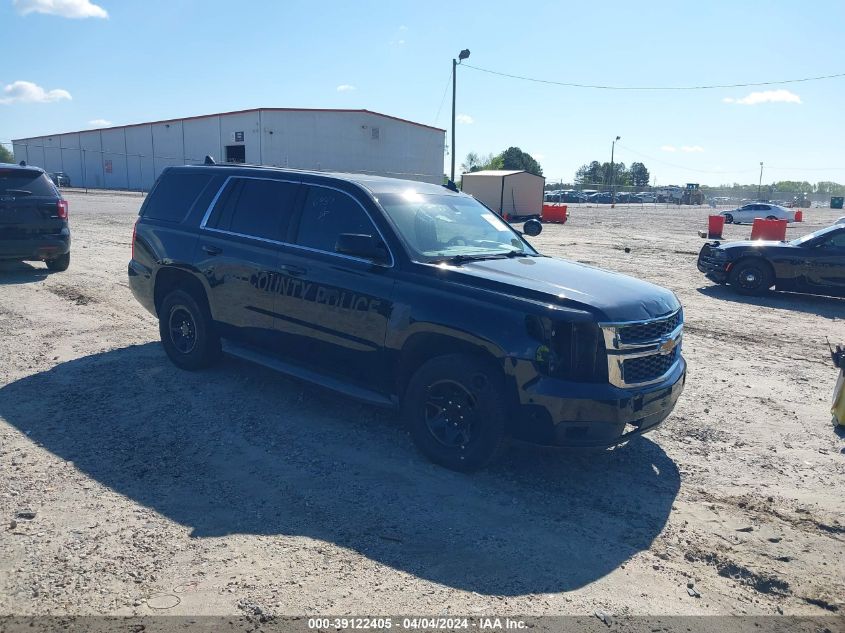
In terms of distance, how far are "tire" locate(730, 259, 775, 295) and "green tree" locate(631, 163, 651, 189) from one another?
4038 inches

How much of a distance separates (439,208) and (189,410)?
2.66 meters

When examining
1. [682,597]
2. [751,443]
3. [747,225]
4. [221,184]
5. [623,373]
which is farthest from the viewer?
[747,225]

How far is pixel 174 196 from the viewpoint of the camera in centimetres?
646

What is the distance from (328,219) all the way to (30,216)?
25.4 feet

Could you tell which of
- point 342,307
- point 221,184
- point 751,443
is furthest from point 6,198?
point 751,443

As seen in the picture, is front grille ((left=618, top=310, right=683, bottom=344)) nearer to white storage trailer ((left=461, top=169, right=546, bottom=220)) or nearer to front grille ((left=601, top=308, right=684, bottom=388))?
front grille ((left=601, top=308, right=684, bottom=388))

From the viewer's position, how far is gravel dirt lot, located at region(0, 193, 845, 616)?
317 centimetres

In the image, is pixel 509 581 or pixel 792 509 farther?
pixel 792 509

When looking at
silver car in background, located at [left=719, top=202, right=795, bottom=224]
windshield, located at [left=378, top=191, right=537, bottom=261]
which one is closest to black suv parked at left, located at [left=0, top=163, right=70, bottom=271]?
windshield, located at [left=378, top=191, right=537, bottom=261]

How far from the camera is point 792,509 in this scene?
4152 mm

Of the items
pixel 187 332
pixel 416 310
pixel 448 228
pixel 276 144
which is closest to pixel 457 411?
pixel 416 310

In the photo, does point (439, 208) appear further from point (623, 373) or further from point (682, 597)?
point (682, 597)

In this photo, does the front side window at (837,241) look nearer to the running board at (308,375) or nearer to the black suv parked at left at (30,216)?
the running board at (308,375)

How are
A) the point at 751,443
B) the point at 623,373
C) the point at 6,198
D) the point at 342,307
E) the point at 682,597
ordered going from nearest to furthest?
1. the point at 682,597
2. the point at 623,373
3. the point at 342,307
4. the point at 751,443
5. the point at 6,198
